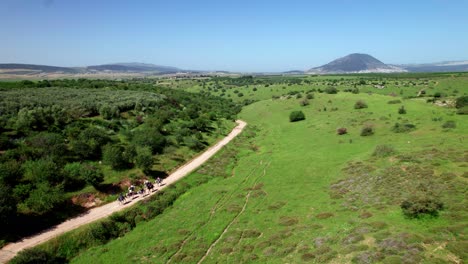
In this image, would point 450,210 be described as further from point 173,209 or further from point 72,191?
point 72,191

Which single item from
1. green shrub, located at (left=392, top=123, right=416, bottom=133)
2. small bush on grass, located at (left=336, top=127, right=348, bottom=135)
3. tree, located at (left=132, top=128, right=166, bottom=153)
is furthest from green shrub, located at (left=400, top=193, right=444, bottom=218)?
tree, located at (left=132, top=128, right=166, bottom=153)

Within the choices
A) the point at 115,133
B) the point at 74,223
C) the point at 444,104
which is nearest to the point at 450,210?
the point at 74,223

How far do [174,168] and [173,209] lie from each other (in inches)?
669

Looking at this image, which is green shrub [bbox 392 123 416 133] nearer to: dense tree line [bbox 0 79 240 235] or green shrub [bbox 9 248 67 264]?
dense tree line [bbox 0 79 240 235]

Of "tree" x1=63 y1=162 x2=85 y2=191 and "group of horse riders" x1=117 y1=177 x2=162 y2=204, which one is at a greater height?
"tree" x1=63 y1=162 x2=85 y2=191

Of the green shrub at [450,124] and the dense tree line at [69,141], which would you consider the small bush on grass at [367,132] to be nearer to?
the green shrub at [450,124]

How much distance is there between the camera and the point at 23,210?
34250 mm

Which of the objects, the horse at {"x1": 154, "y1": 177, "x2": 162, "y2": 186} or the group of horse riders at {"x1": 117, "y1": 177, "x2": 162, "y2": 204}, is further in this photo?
the horse at {"x1": 154, "y1": 177, "x2": 162, "y2": 186}

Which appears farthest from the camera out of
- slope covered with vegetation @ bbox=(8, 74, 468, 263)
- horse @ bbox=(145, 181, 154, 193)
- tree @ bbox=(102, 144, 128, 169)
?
tree @ bbox=(102, 144, 128, 169)

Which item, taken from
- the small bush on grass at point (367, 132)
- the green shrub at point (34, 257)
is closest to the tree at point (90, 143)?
the green shrub at point (34, 257)

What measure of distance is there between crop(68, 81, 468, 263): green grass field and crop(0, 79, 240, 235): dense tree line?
11333 mm

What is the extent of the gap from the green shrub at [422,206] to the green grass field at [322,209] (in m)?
0.70

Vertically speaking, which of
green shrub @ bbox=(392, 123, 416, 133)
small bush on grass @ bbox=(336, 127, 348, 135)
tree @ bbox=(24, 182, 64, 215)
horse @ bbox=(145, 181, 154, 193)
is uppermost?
green shrub @ bbox=(392, 123, 416, 133)

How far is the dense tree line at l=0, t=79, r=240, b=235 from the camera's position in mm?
36875
